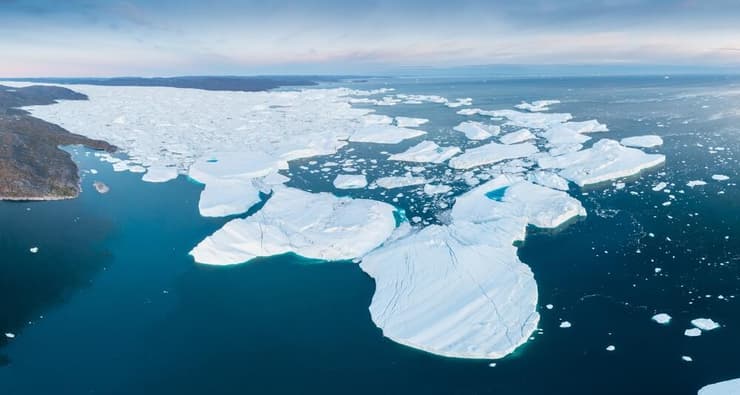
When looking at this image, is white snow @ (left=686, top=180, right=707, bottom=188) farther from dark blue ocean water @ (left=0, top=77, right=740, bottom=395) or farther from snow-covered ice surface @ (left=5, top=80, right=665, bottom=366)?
snow-covered ice surface @ (left=5, top=80, right=665, bottom=366)

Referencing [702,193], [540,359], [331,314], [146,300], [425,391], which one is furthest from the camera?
[702,193]

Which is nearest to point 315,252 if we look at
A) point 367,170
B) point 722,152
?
point 367,170

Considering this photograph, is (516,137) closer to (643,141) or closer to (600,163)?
(643,141)

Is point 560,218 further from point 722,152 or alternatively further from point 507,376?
point 722,152

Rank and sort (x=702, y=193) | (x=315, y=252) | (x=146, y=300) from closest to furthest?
(x=146, y=300)
(x=315, y=252)
(x=702, y=193)

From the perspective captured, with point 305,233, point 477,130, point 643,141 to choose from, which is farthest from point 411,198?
point 643,141

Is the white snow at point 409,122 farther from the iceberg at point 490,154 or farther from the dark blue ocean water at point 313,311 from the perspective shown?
the dark blue ocean water at point 313,311

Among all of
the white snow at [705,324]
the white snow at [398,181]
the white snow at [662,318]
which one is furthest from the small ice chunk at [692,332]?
the white snow at [398,181]

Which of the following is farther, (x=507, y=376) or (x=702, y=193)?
(x=702, y=193)
